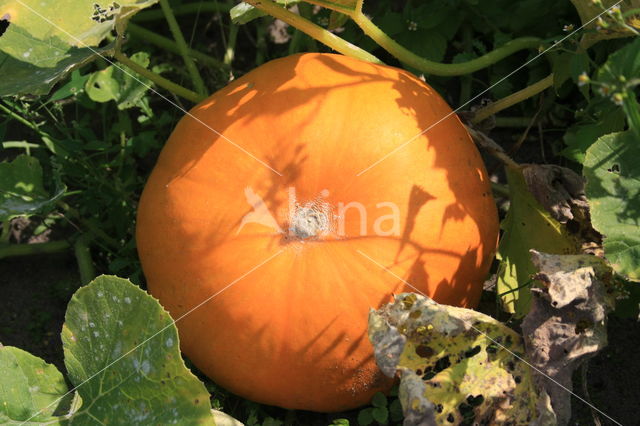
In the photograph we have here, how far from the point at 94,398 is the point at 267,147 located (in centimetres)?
70

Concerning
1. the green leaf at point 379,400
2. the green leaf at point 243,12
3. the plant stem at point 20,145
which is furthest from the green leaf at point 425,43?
the plant stem at point 20,145

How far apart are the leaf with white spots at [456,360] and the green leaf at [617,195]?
0.31 m

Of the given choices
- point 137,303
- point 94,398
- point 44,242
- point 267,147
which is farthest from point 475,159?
point 44,242

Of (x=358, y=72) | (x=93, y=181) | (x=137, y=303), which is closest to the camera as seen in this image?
(x=137, y=303)

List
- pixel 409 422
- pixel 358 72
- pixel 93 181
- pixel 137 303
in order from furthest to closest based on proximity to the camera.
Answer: pixel 93 181
pixel 358 72
pixel 137 303
pixel 409 422

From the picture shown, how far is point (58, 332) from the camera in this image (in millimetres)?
2566

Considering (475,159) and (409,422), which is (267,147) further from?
(409,422)

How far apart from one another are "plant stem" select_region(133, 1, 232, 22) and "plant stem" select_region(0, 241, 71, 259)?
81 cm

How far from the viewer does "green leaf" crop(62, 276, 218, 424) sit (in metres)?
1.96

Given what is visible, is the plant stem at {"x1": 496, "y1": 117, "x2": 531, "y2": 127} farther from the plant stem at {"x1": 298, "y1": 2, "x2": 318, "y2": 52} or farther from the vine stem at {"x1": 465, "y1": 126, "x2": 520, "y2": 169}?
the plant stem at {"x1": 298, "y1": 2, "x2": 318, "y2": 52}

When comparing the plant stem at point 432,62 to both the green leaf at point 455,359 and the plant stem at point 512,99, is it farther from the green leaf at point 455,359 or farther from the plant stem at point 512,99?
the green leaf at point 455,359

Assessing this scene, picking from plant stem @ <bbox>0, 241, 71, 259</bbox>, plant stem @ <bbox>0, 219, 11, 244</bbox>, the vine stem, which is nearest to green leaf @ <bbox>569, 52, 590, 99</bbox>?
the vine stem

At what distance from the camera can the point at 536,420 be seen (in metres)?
1.97

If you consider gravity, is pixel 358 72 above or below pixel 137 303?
above
